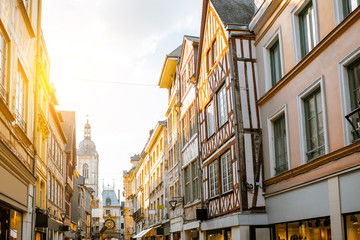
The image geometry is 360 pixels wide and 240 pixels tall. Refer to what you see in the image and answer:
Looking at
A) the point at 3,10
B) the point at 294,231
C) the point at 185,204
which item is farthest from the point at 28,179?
the point at 185,204

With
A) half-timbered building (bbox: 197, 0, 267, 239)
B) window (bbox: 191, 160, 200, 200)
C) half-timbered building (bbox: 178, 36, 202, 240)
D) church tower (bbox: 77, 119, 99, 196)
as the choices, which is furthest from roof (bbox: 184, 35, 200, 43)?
church tower (bbox: 77, 119, 99, 196)

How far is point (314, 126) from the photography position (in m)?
12.4

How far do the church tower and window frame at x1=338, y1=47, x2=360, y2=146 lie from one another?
126 meters

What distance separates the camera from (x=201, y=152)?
21688 mm

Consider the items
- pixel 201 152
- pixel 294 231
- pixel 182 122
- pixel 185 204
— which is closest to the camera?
pixel 294 231

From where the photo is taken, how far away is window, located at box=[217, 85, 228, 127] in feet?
58.4

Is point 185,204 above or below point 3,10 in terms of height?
below

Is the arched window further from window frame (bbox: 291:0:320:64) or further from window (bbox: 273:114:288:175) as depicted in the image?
window frame (bbox: 291:0:320:64)

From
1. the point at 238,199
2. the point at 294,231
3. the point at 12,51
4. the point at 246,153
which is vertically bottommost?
the point at 294,231

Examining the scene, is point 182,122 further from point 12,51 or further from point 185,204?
point 12,51

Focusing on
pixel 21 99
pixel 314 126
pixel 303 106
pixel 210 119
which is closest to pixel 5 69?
pixel 21 99

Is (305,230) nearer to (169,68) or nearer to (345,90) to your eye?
(345,90)

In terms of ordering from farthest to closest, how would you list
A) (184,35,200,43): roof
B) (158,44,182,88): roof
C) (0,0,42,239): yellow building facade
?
(158,44,182,88): roof < (184,35,200,43): roof < (0,0,42,239): yellow building facade

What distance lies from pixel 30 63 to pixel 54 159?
40.7ft
